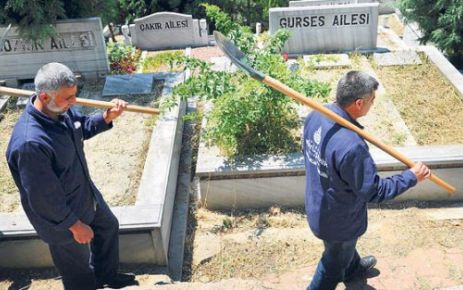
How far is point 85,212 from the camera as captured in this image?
3199 mm

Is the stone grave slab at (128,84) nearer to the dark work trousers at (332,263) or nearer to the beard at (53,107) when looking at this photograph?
the beard at (53,107)

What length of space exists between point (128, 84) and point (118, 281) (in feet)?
11.4

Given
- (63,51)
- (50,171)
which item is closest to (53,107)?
(50,171)

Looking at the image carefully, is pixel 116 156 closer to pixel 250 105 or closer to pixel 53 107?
pixel 250 105

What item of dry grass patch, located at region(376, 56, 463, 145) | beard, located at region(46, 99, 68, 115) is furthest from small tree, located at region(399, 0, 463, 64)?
beard, located at region(46, 99, 68, 115)

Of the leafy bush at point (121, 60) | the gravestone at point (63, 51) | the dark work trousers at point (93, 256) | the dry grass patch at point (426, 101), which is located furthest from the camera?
the leafy bush at point (121, 60)

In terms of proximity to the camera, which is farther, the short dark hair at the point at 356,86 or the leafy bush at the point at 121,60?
the leafy bush at the point at 121,60

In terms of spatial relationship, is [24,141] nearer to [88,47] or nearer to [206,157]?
[206,157]

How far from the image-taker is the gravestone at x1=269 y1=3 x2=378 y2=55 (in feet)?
25.1

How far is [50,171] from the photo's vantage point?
9.09 ft

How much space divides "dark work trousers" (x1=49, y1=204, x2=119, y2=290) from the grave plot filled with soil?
2.83 ft

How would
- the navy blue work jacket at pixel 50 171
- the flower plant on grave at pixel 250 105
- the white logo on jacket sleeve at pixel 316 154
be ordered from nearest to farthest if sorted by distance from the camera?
the navy blue work jacket at pixel 50 171
the white logo on jacket sleeve at pixel 316 154
the flower plant on grave at pixel 250 105

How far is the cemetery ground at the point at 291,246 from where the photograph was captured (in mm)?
3900

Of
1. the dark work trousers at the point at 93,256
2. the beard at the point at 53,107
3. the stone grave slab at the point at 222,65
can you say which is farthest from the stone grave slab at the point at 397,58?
the beard at the point at 53,107
